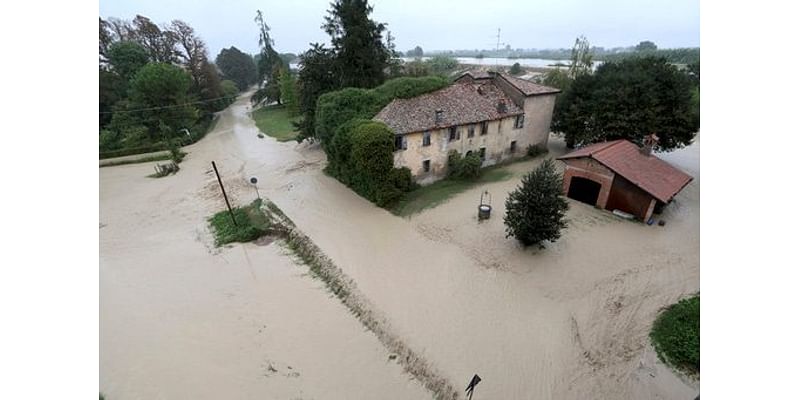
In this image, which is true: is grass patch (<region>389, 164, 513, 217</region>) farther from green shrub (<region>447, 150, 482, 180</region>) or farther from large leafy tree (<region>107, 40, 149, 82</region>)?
large leafy tree (<region>107, 40, 149, 82</region>)

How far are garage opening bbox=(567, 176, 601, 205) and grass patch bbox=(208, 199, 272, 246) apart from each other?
17795 millimetres

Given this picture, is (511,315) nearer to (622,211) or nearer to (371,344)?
(371,344)

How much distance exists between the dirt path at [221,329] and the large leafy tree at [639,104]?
22614 millimetres

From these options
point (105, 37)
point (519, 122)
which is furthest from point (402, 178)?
point (105, 37)

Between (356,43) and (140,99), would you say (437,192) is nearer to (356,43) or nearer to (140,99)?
(356,43)

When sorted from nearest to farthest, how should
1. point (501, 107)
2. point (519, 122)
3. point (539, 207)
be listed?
point (539, 207)
point (501, 107)
point (519, 122)

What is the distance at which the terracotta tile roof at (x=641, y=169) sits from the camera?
17766 millimetres

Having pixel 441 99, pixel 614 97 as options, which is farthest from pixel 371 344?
pixel 614 97

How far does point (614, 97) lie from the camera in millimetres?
24312

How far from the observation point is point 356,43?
32750 millimetres

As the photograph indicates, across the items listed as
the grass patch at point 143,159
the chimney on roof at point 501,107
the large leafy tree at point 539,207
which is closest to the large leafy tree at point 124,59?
the grass patch at point 143,159

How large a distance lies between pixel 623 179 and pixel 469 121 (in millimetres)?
9646

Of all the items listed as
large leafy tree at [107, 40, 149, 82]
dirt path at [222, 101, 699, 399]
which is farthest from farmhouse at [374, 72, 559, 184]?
large leafy tree at [107, 40, 149, 82]
